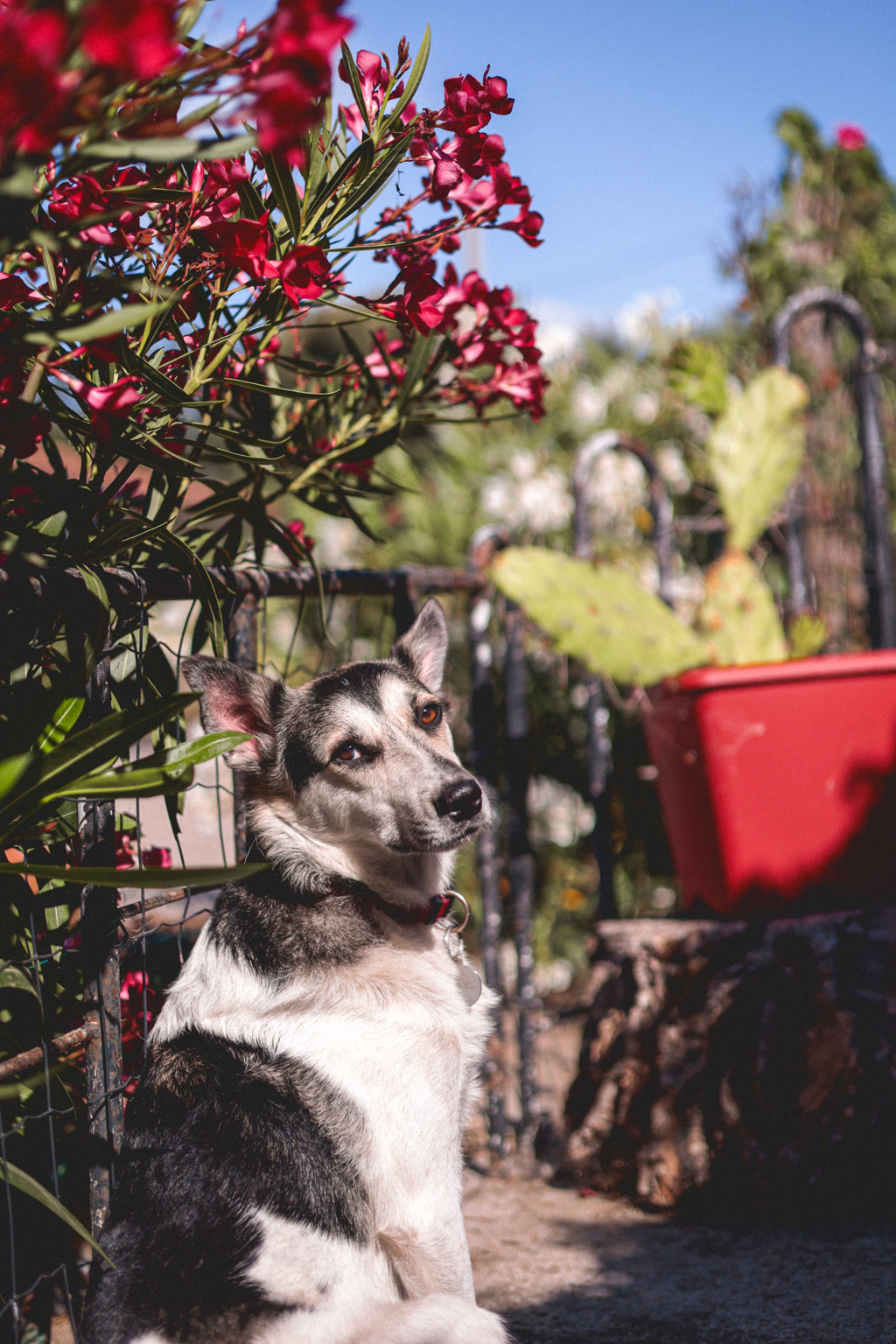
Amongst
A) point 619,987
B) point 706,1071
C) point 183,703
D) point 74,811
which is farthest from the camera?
point 619,987

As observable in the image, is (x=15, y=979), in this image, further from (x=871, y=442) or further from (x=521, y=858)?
(x=871, y=442)

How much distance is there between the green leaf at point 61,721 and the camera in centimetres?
153

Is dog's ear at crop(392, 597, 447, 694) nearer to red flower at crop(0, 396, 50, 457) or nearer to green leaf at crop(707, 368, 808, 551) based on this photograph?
red flower at crop(0, 396, 50, 457)

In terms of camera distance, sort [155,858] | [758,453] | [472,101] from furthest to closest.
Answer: [758,453]
[155,858]
[472,101]

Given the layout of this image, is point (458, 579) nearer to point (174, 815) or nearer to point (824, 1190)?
point (174, 815)

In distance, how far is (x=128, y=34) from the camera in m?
0.88

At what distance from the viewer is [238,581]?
2375 millimetres

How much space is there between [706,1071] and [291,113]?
2.94 metres

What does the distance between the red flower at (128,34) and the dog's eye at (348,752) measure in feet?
4.98

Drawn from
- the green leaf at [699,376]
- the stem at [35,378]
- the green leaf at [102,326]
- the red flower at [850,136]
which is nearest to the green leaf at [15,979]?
the stem at [35,378]

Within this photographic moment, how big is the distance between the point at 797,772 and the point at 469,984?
148 centimetres

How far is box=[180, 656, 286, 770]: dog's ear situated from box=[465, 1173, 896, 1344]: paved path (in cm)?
142

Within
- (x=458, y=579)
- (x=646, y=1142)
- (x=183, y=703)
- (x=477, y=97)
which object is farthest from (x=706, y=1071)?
(x=477, y=97)

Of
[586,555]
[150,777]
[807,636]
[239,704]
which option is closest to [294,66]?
[150,777]
